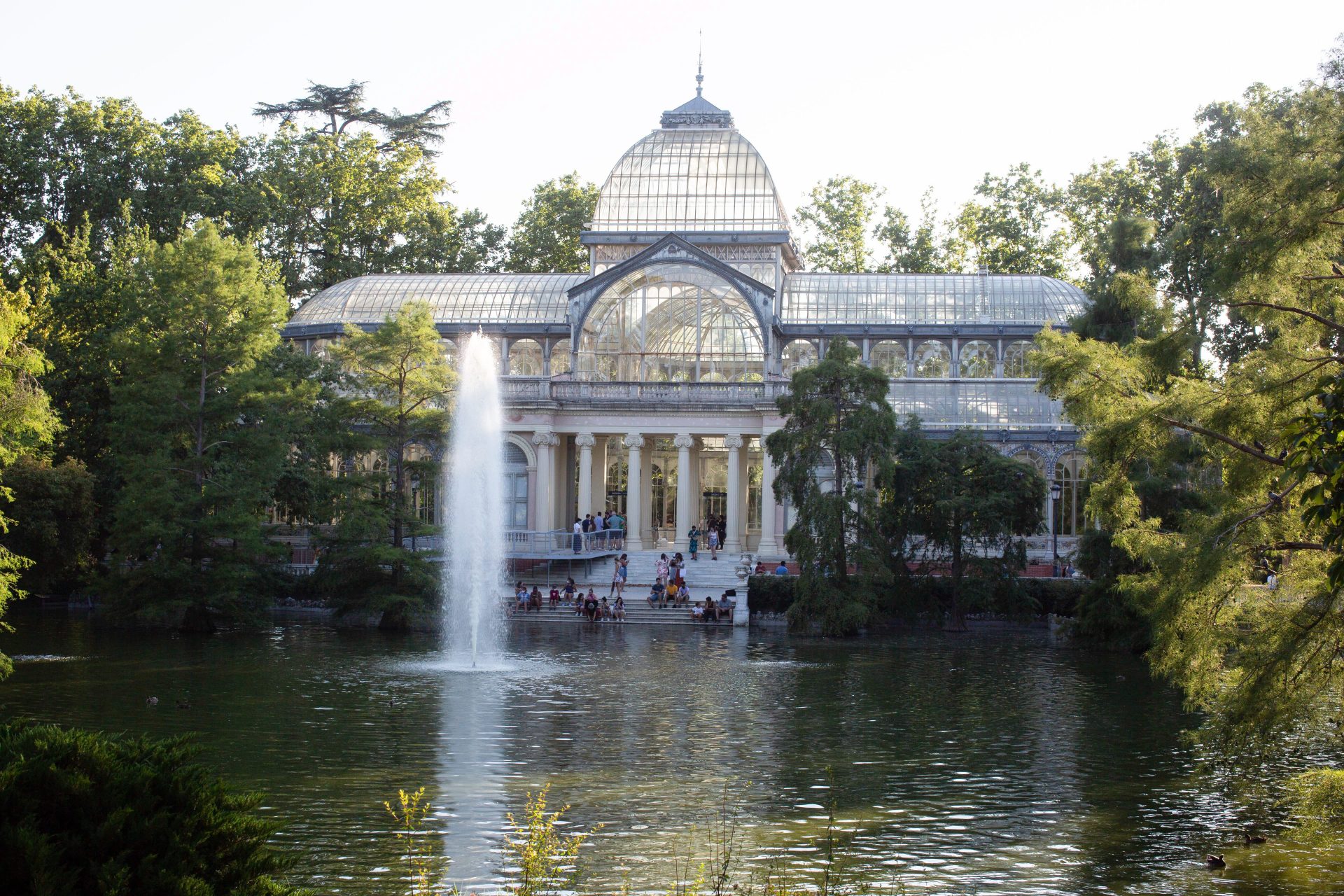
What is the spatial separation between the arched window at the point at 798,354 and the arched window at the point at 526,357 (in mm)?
9776

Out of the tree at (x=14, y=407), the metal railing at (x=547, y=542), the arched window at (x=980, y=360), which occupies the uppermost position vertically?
the arched window at (x=980, y=360)

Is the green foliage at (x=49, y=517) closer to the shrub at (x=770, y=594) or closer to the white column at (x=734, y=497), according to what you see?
the shrub at (x=770, y=594)

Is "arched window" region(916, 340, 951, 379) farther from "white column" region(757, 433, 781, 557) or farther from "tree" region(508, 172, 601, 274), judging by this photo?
"tree" region(508, 172, 601, 274)

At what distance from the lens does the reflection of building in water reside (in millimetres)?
51156

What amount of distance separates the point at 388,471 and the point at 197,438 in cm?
514

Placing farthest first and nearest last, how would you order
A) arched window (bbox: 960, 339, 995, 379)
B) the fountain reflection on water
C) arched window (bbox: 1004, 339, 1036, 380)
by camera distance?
1. arched window (bbox: 960, 339, 995, 379)
2. arched window (bbox: 1004, 339, 1036, 380)
3. the fountain reflection on water

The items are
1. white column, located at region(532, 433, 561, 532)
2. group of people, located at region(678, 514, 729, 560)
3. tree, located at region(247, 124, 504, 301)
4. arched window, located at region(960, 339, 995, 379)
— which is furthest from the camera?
tree, located at region(247, 124, 504, 301)

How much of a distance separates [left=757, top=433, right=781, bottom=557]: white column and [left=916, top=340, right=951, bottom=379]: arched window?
8.13 metres

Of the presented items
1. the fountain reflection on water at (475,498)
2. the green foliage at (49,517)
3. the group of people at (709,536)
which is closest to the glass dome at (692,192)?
the group of people at (709,536)

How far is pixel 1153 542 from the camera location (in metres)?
18.4

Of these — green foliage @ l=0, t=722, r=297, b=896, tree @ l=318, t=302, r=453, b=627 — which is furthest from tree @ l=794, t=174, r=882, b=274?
green foliage @ l=0, t=722, r=297, b=896

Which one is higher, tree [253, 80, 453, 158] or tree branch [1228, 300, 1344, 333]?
tree [253, 80, 453, 158]

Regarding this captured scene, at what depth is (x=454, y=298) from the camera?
57.2 m

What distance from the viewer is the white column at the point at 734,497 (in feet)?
164
